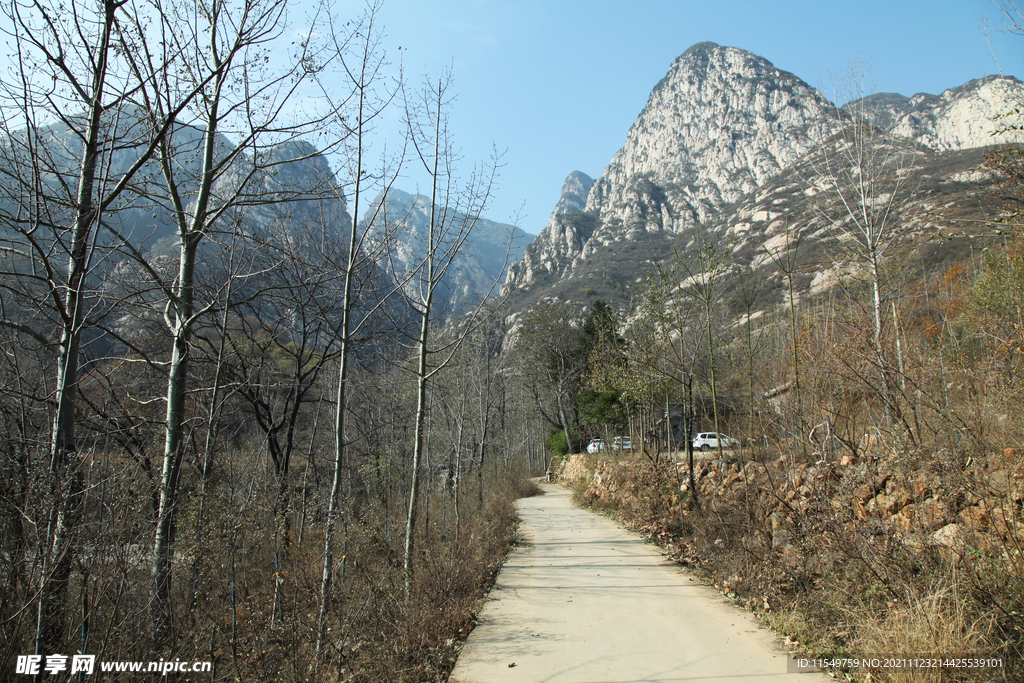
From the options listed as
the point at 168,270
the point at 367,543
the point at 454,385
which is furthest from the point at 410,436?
the point at 168,270

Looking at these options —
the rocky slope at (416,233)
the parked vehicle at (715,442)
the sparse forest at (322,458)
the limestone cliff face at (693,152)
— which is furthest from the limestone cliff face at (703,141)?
the rocky slope at (416,233)

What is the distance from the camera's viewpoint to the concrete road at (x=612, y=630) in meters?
4.20

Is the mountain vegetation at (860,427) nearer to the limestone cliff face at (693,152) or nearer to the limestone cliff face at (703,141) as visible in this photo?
the limestone cliff face at (693,152)

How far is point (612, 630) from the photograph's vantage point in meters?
5.24

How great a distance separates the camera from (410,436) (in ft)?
60.5

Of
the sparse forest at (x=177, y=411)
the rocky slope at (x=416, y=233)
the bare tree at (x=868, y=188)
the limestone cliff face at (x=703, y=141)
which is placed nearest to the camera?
the sparse forest at (x=177, y=411)

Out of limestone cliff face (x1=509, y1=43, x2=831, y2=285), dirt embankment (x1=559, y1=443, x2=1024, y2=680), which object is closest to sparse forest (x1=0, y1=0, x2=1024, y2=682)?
dirt embankment (x1=559, y1=443, x2=1024, y2=680)

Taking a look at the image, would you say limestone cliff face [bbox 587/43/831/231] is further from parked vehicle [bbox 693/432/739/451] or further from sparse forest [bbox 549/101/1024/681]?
sparse forest [bbox 549/101/1024/681]

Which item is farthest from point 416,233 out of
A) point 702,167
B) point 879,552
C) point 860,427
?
point 702,167

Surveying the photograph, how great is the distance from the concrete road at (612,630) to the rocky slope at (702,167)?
47.9m

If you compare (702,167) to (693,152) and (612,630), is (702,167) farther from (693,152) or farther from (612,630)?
(612,630)

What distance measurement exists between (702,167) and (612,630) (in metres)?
114

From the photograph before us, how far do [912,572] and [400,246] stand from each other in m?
6.83

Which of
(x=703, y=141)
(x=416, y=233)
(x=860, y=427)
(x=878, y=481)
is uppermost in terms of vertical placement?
(x=703, y=141)
